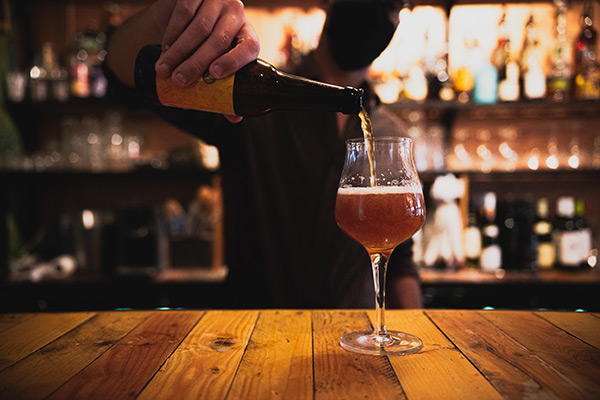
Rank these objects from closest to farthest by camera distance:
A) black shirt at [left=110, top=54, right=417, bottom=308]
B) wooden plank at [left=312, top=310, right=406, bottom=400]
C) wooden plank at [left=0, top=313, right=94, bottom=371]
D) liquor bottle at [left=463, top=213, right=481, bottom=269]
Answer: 1. wooden plank at [left=312, top=310, right=406, bottom=400]
2. wooden plank at [left=0, top=313, right=94, bottom=371]
3. black shirt at [left=110, top=54, right=417, bottom=308]
4. liquor bottle at [left=463, top=213, right=481, bottom=269]

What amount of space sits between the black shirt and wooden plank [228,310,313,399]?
607 mm

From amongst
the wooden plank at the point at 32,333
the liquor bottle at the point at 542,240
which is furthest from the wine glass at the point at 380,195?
the liquor bottle at the point at 542,240

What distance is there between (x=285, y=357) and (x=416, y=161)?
2.18 m

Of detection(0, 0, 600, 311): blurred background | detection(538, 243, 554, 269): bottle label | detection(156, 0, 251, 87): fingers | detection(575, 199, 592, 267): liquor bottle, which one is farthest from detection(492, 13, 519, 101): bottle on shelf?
detection(156, 0, 251, 87): fingers

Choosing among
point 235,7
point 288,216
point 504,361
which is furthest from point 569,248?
point 235,7

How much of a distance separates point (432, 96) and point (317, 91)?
2.04 m

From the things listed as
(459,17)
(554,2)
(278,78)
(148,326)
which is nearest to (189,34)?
(278,78)

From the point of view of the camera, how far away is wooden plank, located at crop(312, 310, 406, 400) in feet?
1.91

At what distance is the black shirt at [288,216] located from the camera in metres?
1.54

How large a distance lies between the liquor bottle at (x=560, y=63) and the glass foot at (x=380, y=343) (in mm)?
2353

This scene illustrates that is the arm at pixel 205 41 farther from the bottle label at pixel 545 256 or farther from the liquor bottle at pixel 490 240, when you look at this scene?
the bottle label at pixel 545 256

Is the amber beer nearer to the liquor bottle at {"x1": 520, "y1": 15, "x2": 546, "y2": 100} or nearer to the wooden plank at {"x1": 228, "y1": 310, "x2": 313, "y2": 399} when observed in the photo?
the wooden plank at {"x1": 228, "y1": 310, "x2": 313, "y2": 399}

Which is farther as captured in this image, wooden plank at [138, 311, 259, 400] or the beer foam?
the beer foam

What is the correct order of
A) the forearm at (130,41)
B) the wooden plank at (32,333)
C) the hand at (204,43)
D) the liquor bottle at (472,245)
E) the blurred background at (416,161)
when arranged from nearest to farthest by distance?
the wooden plank at (32,333) → the hand at (204,43) → the forearm at (130,41) → the blurred background at (416,161) → the liquor bottle at (472,245)
